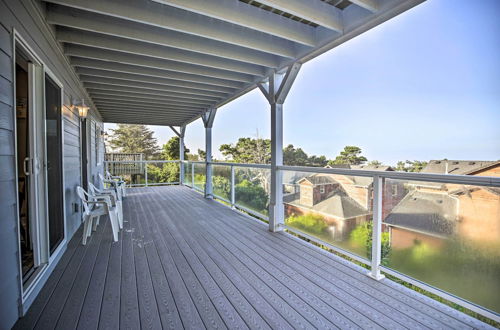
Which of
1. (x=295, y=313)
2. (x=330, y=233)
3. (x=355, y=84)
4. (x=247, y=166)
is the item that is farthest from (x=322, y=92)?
(x=295, y=313)

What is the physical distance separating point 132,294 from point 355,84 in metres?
17.2

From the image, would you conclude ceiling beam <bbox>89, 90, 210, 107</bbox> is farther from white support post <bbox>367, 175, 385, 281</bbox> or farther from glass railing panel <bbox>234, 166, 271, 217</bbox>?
white support post <bbox>367, 175, 385, 281</bbox>

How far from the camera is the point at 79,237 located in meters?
3.47

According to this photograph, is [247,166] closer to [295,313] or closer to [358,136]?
[295,313]

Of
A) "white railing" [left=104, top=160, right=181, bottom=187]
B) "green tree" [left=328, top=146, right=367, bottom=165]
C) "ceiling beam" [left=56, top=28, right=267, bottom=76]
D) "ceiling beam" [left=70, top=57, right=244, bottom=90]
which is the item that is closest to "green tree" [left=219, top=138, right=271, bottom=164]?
"green tree" [left=328, top=146, right=367, bottom=165]

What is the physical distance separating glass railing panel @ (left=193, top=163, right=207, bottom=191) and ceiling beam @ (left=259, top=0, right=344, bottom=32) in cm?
530

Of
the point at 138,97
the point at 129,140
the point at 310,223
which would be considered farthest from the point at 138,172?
the point at 129,140

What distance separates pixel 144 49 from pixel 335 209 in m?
3.20

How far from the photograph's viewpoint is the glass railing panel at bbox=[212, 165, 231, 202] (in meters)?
5.68

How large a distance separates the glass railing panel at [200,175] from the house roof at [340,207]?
4.71 meters

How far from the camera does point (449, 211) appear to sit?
1.83 meters

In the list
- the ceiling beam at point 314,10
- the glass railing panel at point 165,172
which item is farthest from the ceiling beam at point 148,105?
the ceiling beam at point 314,10

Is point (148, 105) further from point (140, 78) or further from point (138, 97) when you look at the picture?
point (140, 78)

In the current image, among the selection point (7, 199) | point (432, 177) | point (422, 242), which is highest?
point (432, 177)
